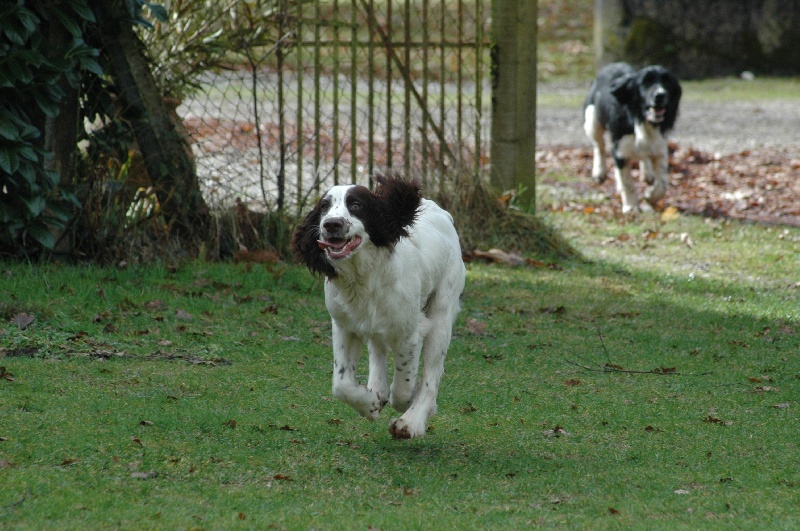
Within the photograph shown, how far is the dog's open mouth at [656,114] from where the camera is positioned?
12.8 metres

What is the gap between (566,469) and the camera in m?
5.18

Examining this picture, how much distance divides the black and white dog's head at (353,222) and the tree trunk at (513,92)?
17.7 ft

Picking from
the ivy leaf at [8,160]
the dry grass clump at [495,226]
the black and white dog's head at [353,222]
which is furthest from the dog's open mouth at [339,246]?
the dry grass clump at [495,226]

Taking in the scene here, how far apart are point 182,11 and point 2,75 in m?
2.29

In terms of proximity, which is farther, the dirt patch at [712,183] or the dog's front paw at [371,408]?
the dirt patch at [712,183]

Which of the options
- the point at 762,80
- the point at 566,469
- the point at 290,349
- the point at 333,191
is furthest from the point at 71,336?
the point at 762,80

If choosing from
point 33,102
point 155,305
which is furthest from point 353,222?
point 33,102

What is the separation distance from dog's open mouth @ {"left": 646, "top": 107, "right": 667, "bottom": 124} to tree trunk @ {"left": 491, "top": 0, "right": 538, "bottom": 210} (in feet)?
8.22

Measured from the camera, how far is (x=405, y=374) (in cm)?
552

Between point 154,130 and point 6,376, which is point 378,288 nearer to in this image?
point 6,376

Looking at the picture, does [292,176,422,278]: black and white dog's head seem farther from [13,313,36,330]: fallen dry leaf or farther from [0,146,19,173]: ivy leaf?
[0,146,19,173]: ivy leaf

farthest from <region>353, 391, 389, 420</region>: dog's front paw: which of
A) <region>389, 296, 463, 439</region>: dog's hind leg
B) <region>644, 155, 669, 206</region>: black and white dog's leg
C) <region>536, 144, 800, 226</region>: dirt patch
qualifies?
<region>644, 155, 669, 206</region>: black and white dog's leg

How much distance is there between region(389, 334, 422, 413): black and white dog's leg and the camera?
5.48 metres

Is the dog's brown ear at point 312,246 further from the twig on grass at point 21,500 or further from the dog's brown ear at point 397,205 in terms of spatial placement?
the twig on grass at point 21,500
